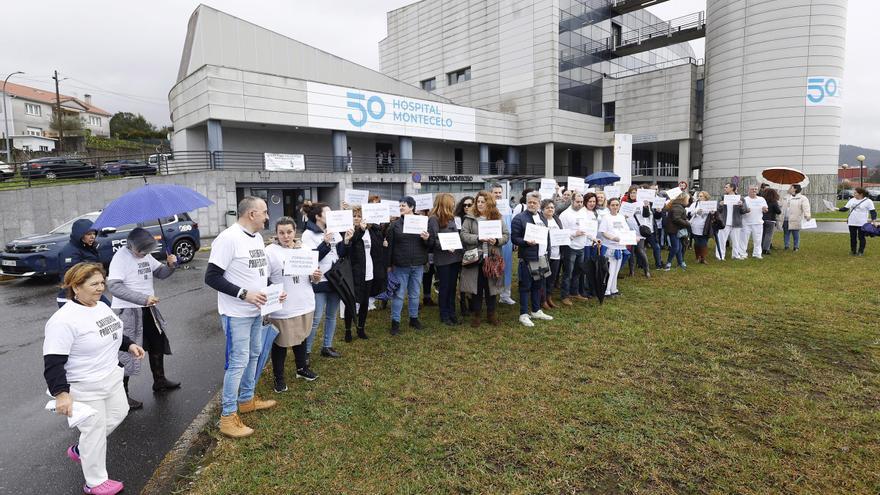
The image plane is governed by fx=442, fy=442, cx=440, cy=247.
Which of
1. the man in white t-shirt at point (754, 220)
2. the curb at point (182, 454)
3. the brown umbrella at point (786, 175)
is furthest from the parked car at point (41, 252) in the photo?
the brown umbrella at point (786, 175)

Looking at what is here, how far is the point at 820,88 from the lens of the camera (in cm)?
2816

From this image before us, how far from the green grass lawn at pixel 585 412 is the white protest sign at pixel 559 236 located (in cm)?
116

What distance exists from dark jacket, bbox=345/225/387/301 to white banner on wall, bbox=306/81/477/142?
77.9 feet

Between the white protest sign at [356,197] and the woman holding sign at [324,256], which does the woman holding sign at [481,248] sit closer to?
the white protest sign at [356,197]

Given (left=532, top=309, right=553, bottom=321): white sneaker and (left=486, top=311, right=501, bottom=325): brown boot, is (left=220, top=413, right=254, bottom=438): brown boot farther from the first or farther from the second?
(left=532, top=309, right=553, bottom=321): white sneaker

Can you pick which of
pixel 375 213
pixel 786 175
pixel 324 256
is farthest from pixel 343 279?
pixel 786 175

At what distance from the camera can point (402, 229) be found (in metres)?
6.10

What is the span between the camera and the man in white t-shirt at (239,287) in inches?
138

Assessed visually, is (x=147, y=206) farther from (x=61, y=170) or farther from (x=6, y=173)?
A: (x=6, y=173)

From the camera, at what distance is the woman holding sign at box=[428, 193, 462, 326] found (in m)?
6.18

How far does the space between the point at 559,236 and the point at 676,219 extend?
16.0 feet

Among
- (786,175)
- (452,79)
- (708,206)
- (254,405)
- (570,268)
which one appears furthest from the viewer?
(452,79)

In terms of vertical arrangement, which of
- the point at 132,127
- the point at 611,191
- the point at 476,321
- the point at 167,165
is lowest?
the point at 476,321

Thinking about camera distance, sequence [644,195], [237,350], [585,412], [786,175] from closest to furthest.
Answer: [237,350] → [585,412] → [644,195] → [786,175]
